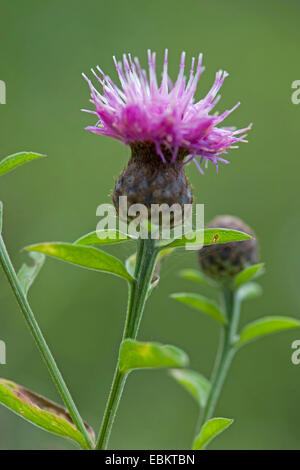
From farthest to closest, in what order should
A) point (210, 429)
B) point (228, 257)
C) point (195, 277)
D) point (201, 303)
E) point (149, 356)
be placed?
point (228, 257) < point (195, 277) < point (201, 303) < point (210, 429) < point (149, 356)

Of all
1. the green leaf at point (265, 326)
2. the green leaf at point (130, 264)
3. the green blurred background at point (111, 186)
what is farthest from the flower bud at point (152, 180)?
the green blurred background at point (111, 186)

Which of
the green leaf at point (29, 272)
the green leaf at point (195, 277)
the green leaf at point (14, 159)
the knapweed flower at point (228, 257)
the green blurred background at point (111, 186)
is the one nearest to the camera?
the green leaf at point (14, 159)

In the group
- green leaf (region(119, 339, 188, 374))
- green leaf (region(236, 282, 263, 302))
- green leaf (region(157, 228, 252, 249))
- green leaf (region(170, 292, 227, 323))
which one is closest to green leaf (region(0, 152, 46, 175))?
green leaf (region(157, 228, 252, 249))

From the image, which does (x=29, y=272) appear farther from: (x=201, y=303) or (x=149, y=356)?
(x=201, y=303)

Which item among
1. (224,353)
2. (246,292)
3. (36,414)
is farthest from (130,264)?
(246,292)

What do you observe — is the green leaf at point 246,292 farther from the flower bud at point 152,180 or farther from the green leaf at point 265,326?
the flower bud at point 152,180
